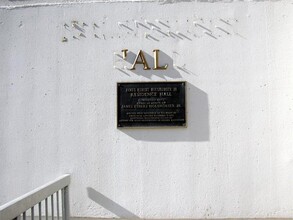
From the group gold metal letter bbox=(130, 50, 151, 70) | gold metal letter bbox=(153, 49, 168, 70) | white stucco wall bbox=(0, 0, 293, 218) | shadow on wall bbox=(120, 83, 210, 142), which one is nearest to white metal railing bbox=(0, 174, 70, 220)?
white stucco wall bbox=(0, 0, 293, 218)

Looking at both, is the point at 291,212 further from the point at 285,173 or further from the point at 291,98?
the point at 291,98

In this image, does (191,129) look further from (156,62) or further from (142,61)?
(142,61)

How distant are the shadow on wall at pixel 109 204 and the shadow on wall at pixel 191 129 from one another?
106 cm

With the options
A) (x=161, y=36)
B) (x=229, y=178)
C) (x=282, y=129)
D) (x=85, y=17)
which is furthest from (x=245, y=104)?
(x=85, y=17)

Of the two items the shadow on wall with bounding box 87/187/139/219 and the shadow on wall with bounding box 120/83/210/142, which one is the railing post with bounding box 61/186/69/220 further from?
the shadow on wall with bounding box 120/83/210/142

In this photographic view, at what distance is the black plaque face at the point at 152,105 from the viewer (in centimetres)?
644

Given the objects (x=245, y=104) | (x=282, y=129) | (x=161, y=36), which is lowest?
(x=282, y=129)

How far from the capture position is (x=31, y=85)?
261 inches

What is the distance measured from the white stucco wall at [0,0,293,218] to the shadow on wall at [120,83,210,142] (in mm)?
16

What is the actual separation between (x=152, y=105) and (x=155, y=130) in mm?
393

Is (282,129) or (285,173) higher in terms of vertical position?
(282,129)

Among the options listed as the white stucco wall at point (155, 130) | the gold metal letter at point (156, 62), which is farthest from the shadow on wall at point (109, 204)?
the gold metal letter at point (156, 62)

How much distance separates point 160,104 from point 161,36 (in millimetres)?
1074

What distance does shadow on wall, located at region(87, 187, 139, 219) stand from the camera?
644cm
